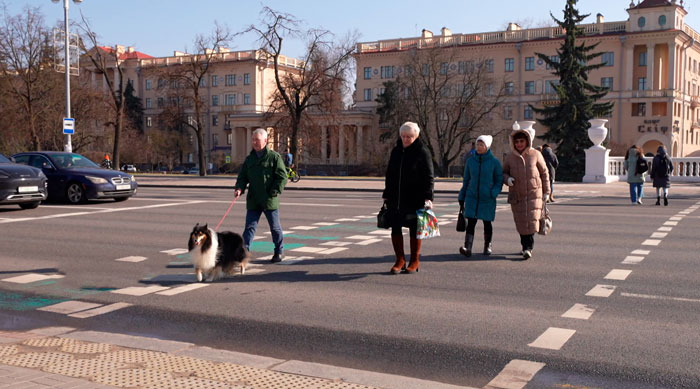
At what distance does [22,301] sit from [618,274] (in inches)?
279

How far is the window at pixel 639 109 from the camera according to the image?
78750 mm

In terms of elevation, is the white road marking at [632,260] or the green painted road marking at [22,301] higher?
the white road marking at [632,260]

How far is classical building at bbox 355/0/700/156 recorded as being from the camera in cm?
7694

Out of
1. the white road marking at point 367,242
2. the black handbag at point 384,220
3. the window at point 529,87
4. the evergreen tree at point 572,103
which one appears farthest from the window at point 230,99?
the black handbag at point 384,220

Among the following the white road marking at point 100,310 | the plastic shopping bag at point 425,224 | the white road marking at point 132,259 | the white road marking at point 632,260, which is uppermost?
the plastic shopping bag at point 425,224

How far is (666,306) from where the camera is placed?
7086 mm

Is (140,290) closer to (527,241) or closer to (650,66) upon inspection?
(527,241)

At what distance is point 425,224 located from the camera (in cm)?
846

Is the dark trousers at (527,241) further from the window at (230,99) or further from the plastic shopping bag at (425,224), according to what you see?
the window at (230,99)

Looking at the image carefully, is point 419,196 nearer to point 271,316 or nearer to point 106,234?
point 271,316

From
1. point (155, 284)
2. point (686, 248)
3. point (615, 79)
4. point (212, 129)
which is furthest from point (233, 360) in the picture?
point (212, 129)

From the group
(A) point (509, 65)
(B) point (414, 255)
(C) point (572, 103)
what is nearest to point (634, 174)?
(B) point (414, 255)

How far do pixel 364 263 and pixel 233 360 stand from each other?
465 centimetres

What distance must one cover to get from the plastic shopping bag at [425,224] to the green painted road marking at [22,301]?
4.13 metres
